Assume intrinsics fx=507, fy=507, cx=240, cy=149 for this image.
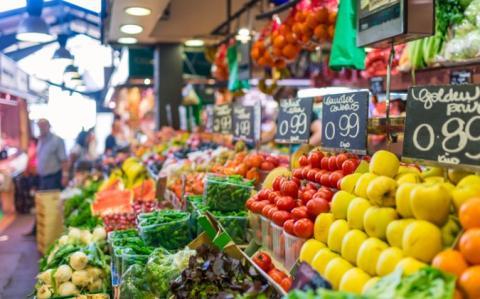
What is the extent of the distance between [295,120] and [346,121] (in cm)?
77

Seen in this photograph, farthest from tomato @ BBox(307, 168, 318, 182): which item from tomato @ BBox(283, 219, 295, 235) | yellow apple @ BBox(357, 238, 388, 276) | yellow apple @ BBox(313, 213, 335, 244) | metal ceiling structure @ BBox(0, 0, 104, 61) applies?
metal ceiling structure @ BBox(0, 0, 104, 61)

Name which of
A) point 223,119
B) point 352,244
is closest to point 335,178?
point 352,244

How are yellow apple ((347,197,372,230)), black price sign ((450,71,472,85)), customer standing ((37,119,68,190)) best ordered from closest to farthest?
yellow apple ((347,197,372,230)) → black price sign ((450,71,472,85)) → customer standing ((37,119,68,190))

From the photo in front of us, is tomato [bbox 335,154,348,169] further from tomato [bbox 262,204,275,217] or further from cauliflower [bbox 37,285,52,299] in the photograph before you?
cauliflower [bbox 37,285,52,299]

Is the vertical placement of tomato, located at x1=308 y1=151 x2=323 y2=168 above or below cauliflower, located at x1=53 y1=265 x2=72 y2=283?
above

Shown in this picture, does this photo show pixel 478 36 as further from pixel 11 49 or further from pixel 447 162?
pixel 11 49

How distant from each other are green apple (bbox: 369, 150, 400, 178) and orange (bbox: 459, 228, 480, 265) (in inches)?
25.4

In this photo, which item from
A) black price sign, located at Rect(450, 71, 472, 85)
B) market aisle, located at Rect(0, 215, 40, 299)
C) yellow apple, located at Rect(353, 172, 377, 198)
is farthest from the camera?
market aisle, located at Rect(0, 215, 40, 299)

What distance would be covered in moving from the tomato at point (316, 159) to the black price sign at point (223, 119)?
2.53 m

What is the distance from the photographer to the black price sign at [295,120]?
11.3 ft

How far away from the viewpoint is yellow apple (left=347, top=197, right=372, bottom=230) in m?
2.07

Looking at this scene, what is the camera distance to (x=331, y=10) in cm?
454

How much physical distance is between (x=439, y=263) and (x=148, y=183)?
4.76m

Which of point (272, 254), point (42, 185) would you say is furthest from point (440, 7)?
point (42, 185)
